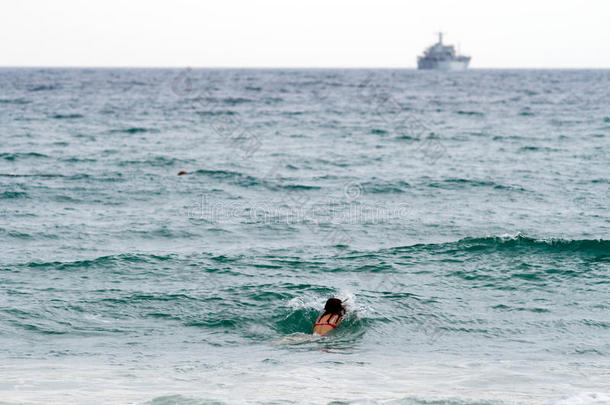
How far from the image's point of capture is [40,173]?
1142 inches

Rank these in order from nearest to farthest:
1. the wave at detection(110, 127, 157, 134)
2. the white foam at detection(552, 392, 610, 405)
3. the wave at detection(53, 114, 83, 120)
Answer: the white foam at detection(552, 392, 610, 405) < the wave at detection(110, 127, 157, 134) < the wave at detection(53, 114, 83, 120)

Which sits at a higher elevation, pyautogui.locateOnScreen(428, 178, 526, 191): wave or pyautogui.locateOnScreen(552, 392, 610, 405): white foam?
pyautogui.locateOnScreen(428, 178, 526, 191): wave

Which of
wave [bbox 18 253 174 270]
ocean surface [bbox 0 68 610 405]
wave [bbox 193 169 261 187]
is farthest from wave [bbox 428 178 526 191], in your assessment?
wave [bbox 18 253 174 270]

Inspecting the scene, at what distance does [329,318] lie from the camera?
41.4 ft

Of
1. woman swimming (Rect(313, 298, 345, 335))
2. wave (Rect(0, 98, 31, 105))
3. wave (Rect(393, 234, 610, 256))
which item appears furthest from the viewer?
wave (Rect(0, 98, 31, 105))

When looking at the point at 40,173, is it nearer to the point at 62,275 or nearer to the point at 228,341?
the point at 62,275

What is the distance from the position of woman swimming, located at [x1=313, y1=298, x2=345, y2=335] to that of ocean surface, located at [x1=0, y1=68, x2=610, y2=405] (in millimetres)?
222

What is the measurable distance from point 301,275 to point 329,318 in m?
3.44

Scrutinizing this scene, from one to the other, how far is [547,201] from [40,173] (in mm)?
19092

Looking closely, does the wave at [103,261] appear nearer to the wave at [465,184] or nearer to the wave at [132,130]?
the wave at [465,184]

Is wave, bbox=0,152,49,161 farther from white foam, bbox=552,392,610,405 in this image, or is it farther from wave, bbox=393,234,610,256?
white foam, bbox=552,392,610,405

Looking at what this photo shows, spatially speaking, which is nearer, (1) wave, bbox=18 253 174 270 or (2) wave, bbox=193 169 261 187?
(1) wave, bbox=18 253 174 270

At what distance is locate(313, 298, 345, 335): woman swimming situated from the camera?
12484mm

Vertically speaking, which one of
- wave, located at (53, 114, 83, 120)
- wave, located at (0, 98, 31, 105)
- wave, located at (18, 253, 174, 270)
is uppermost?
wave, located at (0, 98, 31, 105)
